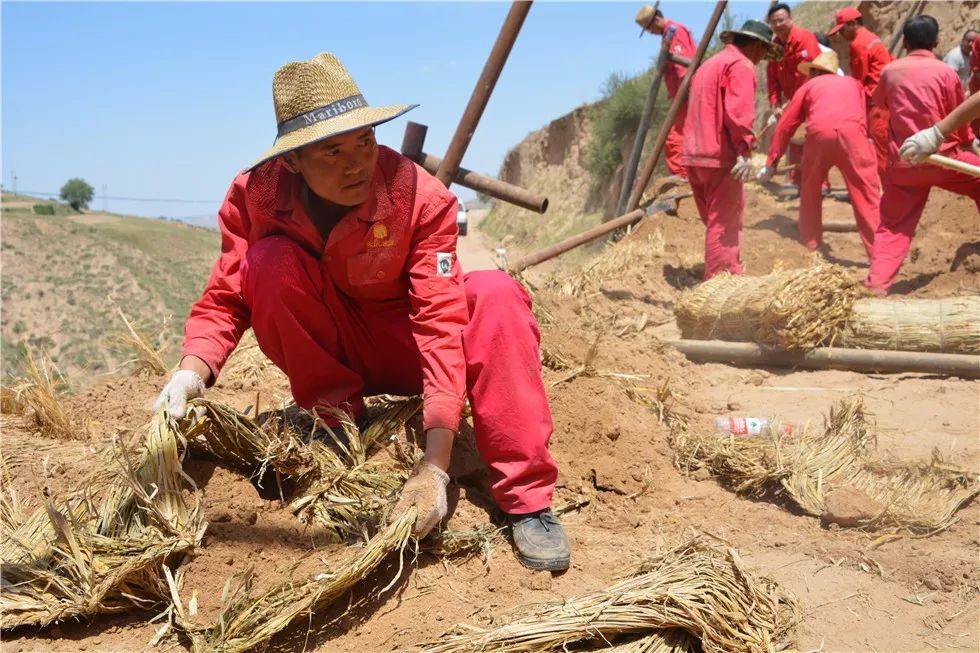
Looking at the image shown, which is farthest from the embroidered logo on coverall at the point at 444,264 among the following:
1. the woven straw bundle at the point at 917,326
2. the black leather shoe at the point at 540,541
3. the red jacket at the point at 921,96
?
the red jacket at the point at 921,96

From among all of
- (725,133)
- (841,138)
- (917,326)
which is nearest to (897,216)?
(841,138)

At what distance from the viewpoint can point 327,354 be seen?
2.71 meters

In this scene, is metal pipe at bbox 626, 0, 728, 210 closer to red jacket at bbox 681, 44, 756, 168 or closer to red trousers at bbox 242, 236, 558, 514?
red jacket at bbox 681, 44, 756, 168

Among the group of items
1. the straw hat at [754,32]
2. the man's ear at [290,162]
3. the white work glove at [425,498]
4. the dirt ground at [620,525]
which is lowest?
the dirt ground at [620,525]

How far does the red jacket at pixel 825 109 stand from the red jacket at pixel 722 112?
94cm

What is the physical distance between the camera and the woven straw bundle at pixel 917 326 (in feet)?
14.7

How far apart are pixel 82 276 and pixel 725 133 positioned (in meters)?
17.7

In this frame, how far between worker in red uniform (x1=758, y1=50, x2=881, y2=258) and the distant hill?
1175 cm

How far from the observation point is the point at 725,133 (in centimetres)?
621

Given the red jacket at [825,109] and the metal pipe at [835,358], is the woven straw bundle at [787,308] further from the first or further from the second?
the red jacket at [825,109]

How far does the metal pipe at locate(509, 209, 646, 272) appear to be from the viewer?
518 cm

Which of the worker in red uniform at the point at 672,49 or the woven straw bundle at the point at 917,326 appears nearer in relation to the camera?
the woven straw bundle at the point at 917,326

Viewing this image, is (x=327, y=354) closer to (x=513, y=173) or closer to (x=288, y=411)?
(x=288, y=411)

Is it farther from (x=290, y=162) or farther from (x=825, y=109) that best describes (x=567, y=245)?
(x=290, y=162)
